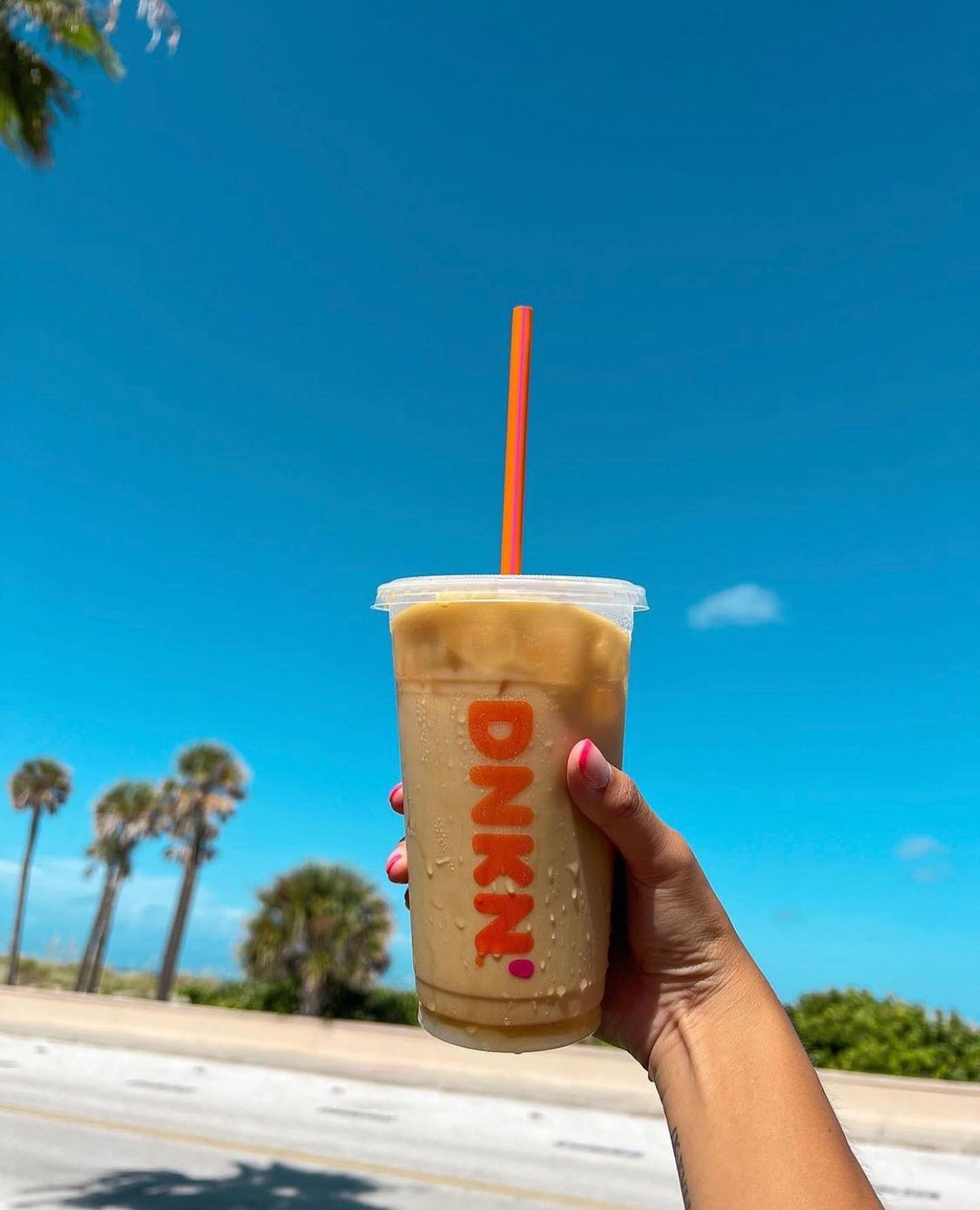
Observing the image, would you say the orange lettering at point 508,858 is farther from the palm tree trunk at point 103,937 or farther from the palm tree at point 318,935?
the palm tree trunk at point 103,937

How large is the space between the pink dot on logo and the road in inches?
364

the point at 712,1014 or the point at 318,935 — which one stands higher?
the point at 318,935

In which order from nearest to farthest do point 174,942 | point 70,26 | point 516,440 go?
point 516,440 < point 70,26 < point 174,942

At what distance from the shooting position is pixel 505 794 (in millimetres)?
1894

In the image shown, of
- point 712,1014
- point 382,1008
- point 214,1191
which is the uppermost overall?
point 382,1008

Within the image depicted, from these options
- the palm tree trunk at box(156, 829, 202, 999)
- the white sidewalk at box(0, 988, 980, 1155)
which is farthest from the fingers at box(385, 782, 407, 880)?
the palm tree trunk at box(156, 829, 202, 999)

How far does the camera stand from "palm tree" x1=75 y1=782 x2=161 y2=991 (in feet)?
103

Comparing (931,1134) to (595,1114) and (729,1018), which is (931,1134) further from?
(729,1018)

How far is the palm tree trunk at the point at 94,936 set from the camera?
31484mm

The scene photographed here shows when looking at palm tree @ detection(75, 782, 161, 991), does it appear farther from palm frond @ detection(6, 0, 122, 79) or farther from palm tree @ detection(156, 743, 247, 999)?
palm frond @ detection(6, 0, 122, 79)

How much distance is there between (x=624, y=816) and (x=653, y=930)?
38cm

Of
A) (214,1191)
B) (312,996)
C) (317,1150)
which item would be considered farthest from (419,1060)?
(214,1191)

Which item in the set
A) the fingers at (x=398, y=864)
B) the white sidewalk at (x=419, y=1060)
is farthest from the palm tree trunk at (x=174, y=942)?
the fingers at (x=398, y=864)

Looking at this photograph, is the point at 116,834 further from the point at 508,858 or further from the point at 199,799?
the point at 508,858
